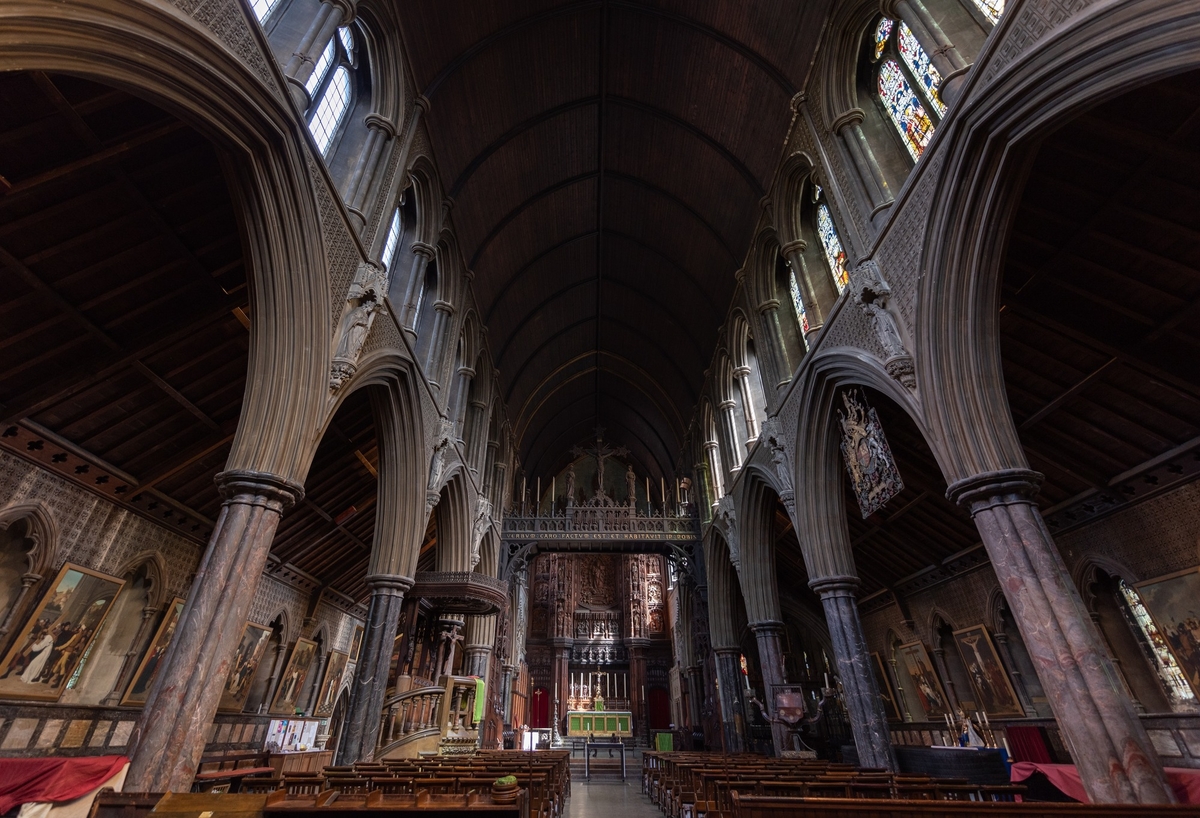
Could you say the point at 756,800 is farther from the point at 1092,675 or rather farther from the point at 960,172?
the point at 960,172

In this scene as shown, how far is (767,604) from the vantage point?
14.2m

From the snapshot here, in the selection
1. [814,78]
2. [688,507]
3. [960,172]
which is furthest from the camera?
[688,507]

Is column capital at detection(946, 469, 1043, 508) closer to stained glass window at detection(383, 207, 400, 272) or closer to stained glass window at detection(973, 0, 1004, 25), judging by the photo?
stained glass window at detection(973, 0, 1004, 25)

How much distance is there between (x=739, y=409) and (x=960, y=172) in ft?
35.4

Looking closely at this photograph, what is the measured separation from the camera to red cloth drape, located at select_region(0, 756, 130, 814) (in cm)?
591

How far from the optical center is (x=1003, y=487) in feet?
20.5

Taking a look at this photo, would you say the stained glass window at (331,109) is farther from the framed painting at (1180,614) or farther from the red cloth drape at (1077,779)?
the framed painting at (1180,614)

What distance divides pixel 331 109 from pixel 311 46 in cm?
199

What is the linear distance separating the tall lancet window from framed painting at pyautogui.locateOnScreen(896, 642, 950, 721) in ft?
41.8

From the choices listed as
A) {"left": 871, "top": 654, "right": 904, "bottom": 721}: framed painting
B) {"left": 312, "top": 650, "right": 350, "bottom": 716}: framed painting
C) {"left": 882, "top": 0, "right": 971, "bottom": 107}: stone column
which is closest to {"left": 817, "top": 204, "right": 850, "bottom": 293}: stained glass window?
{"left": 882, "top": 0, "right": 971, "bottom": 107}: stone column

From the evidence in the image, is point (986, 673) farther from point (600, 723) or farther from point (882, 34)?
point (600, 723)

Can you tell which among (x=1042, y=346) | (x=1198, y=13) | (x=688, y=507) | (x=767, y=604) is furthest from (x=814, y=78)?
(x=688, y=507)

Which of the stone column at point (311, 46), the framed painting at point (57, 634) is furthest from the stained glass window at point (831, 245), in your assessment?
the framed painting at point (57, 634)

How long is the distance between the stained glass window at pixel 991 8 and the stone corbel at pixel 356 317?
29.8 feet
